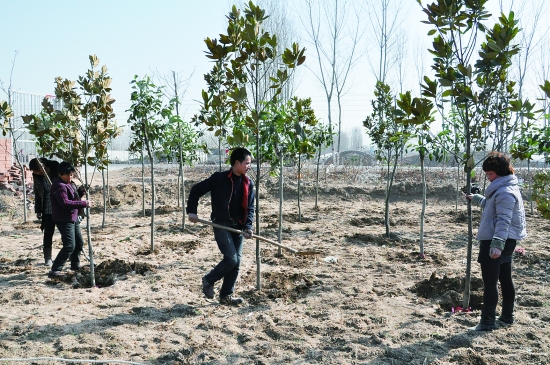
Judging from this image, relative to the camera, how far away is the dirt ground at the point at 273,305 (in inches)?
153

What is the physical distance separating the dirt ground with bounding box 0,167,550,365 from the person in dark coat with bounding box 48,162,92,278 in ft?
1.00

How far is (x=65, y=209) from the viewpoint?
580cm

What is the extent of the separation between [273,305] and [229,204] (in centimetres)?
121

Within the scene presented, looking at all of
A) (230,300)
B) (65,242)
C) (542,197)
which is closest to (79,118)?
(65,242)

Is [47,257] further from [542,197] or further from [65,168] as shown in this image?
[542,197]

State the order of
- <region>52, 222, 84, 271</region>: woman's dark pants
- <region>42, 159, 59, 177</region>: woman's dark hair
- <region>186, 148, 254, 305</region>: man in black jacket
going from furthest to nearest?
<region>42, 159, 59, 177</region>: woman's dark hair
<region>52, 222, 84, 271</region>: woman's dark pants
<region>186, 148, 254, 305</region>: man in black jacket

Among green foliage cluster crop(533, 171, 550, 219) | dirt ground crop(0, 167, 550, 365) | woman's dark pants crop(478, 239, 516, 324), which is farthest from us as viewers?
green foliage cluster crop(533, 171, 550, 219)

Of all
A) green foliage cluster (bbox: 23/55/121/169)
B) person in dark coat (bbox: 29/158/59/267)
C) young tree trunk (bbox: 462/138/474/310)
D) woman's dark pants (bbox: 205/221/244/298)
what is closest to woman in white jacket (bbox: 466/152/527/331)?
young tree trunk (bbox: 462/138/474/310)

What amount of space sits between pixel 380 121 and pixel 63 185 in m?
6.36

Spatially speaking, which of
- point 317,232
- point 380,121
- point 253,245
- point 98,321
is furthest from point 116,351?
point 380,121

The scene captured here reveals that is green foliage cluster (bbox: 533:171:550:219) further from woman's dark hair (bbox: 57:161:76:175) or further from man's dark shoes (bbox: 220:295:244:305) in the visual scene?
woman's dark hair (bbox: 57:161:76:175)

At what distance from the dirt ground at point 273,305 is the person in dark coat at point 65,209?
31cm

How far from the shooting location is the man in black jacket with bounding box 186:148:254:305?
480 cm

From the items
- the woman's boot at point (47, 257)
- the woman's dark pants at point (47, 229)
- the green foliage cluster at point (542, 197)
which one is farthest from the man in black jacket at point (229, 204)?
the green foliage cluster at point (542, 197)
